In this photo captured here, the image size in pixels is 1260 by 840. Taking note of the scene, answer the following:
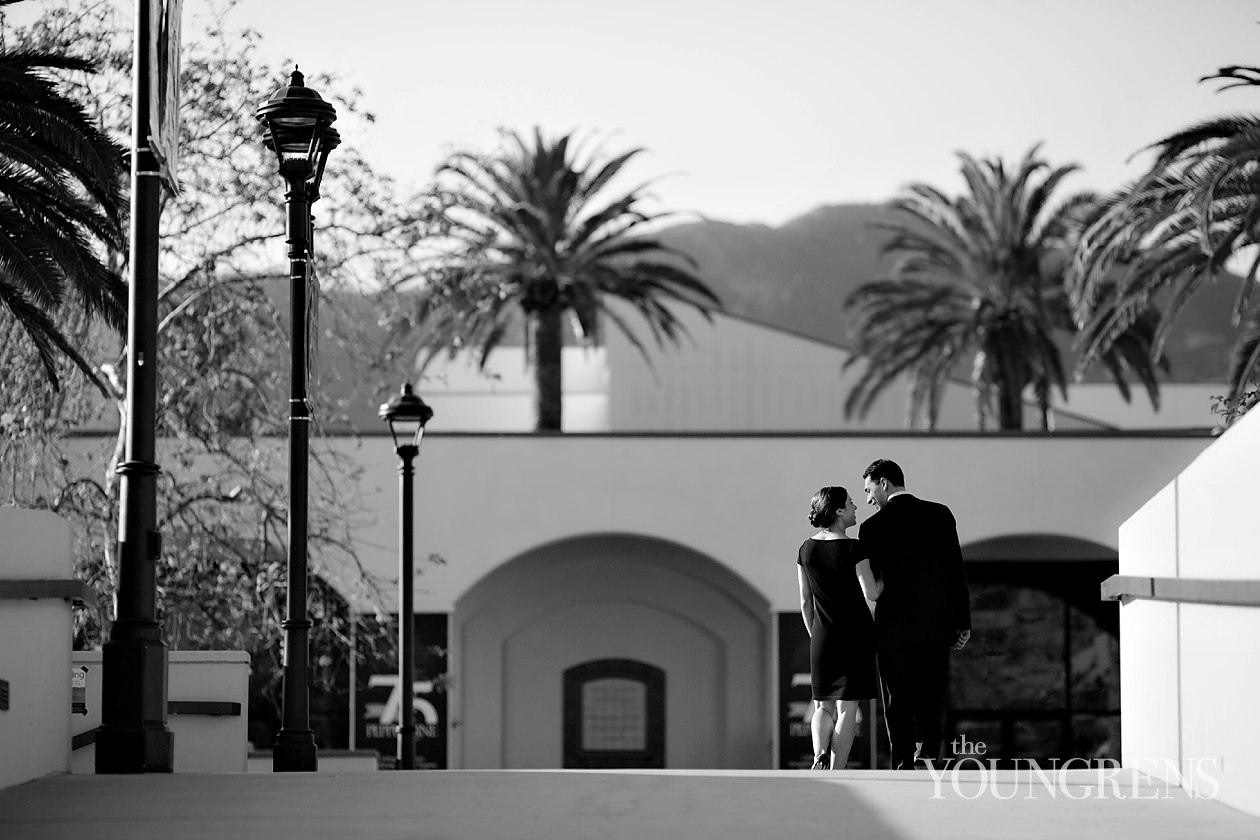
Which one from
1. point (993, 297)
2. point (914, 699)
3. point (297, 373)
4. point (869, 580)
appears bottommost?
point (914, 699)

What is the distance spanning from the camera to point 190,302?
875 inches

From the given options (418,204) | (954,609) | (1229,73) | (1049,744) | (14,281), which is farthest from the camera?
(1049,744)

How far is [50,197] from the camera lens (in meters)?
16.5

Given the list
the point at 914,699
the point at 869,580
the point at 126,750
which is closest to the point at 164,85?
the point at 126,750

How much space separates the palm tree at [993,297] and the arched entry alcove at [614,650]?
5808mm

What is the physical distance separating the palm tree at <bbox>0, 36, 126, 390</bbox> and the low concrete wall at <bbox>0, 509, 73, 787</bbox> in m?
6.95

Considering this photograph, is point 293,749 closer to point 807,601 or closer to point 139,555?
point 139,555

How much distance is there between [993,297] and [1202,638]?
28480mm

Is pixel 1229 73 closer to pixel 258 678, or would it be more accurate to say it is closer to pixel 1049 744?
Answer: pixel 1049 744

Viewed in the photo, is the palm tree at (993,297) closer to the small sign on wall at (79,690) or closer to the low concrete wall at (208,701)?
the low concrete wall at (208,701)

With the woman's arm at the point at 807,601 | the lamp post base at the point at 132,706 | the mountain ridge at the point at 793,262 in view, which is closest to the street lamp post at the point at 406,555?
the woman's arm at the point at 807,601

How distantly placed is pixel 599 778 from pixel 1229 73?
1583 centimetres

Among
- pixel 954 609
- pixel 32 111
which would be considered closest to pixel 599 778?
pixel 954 609

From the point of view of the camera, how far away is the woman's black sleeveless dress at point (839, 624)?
35.5ft
